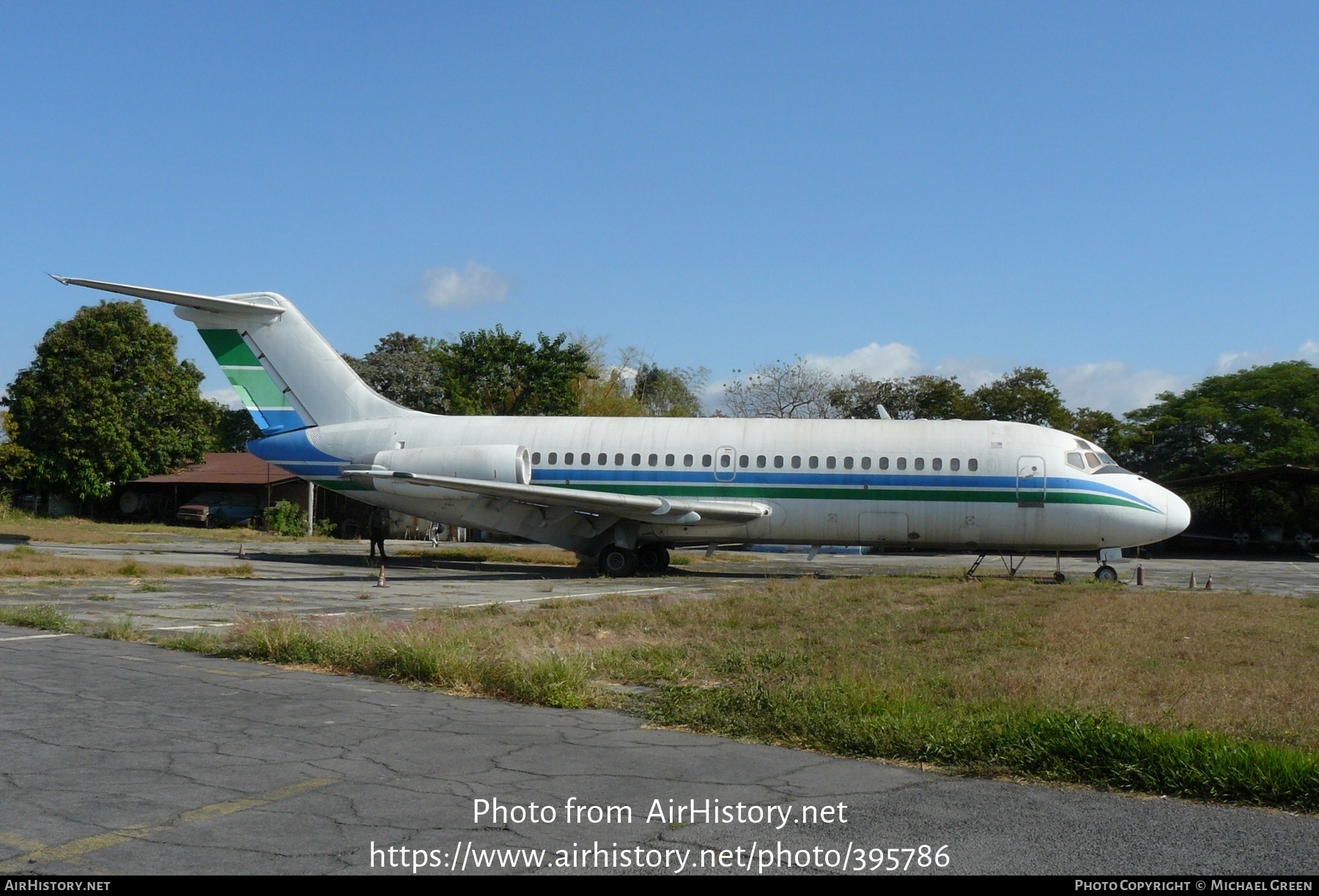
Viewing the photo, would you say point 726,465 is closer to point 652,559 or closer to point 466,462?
point 652,559

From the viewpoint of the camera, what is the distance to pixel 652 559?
86.1ft

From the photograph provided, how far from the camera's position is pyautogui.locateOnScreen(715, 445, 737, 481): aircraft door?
81.3 ft

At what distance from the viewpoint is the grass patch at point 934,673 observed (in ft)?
22.2

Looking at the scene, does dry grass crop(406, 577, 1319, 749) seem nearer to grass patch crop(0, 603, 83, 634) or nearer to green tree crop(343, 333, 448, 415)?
grass patch crop(0, 603, 83, 634)

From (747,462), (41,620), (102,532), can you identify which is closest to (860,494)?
(747,462)

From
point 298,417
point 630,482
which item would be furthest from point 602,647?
point 298,417

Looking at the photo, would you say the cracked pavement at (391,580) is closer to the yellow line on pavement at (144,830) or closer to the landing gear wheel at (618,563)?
the landing gear wheel at (618,563)

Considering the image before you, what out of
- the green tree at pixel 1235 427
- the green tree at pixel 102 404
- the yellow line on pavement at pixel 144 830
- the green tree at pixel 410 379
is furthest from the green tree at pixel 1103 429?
the yellow line on pavement at pixel 144 830

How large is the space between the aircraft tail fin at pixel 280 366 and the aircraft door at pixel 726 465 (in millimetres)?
8315

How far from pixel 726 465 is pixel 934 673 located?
14765 millimetres

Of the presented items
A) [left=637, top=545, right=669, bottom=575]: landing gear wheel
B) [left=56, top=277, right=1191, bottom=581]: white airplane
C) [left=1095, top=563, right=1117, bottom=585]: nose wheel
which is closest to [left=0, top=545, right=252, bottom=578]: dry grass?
[left=56, top=277, right=1191, bottom=581]: white airplane

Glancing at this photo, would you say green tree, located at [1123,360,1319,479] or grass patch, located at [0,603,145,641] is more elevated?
green tree, located at [1123,360,1319,479]

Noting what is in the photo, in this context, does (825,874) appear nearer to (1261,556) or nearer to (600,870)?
(600,870)

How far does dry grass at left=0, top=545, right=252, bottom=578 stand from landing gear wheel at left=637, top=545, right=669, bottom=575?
28.6 ft
